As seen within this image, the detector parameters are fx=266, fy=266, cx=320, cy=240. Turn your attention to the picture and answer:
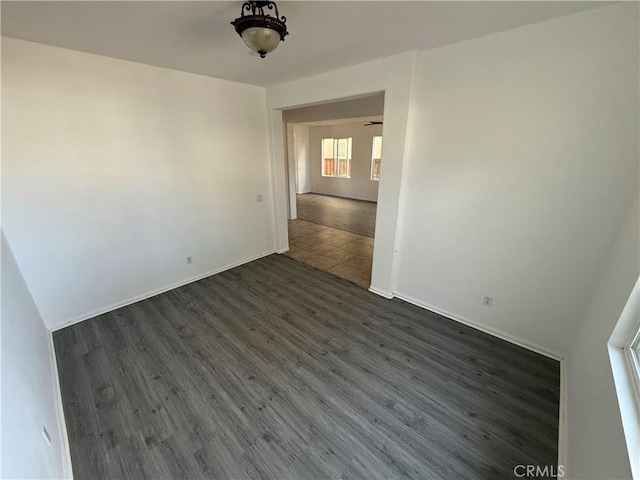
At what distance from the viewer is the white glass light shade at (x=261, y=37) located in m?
1.57

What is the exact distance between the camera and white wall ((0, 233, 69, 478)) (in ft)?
3.14

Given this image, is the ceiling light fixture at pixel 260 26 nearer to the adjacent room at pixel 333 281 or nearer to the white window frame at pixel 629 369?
the adjacent room at pixel 333 281

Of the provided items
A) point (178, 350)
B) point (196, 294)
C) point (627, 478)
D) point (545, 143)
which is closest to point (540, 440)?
point (627, 478)

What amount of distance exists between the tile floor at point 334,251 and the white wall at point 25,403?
2910 mm

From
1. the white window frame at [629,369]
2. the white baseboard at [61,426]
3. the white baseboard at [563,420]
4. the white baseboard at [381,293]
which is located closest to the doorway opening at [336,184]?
the white baseboard at [381,293]

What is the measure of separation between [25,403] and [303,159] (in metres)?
9.79

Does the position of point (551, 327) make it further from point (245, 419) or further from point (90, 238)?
point (90, 238)

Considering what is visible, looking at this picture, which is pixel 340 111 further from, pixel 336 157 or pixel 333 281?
pixel 333 281

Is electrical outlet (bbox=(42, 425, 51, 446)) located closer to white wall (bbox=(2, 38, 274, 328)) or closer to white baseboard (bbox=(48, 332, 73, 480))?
white baseboard (bbox=(48, 332, 73, 480))

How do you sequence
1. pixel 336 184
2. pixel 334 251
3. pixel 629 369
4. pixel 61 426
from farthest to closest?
1. pixel 336 184
2. pixel 334 251
3. pixel 61 426
4. pixel 629 369

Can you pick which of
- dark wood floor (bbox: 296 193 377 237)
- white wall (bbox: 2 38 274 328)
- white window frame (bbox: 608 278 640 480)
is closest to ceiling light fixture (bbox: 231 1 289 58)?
white wall (bbox: 2 38 274 328)

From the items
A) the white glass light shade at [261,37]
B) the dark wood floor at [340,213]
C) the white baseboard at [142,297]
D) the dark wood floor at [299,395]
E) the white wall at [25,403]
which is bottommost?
the dark wood floor at [340,213]

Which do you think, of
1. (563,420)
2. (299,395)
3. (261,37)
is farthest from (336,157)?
(563,420)

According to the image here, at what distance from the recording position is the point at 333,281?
142 inches
